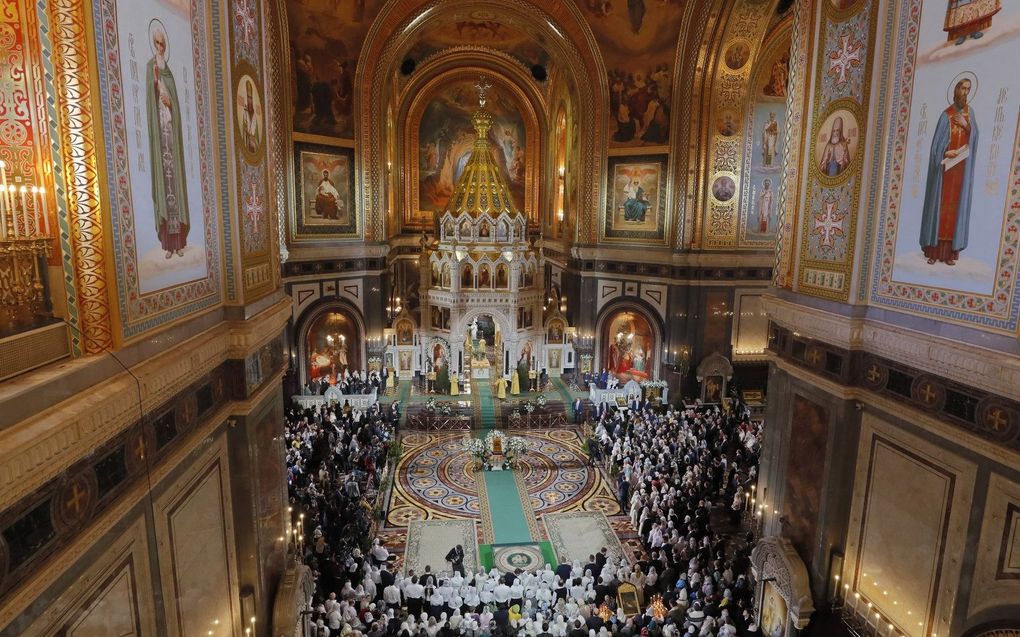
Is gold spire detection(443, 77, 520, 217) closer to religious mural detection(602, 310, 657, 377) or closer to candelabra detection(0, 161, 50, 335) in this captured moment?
religious mural detection(602, 310, 657, 377)

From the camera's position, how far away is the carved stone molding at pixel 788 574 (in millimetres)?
9070

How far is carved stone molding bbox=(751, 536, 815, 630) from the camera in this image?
907 centimetres

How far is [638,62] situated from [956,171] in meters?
16.0

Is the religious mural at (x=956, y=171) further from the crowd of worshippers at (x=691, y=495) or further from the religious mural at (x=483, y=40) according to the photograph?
the religious mural at (x=483, y=40)

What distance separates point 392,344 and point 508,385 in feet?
16.1

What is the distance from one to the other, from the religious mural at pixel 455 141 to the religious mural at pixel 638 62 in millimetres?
11049

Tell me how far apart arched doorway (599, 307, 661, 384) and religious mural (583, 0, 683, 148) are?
647 cm

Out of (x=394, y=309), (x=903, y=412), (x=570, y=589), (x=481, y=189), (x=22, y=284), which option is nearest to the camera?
(x=22, y=284)

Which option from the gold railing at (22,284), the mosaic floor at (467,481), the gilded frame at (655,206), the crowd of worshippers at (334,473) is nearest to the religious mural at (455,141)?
the gilded frame at (655,206)

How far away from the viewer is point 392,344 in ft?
79.6

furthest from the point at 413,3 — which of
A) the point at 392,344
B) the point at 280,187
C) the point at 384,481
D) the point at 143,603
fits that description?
the point at 143,603

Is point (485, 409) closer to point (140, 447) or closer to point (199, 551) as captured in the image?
point (199, 551)

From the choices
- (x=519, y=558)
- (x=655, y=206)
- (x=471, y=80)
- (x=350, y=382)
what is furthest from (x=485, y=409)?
(x=471, y=80)

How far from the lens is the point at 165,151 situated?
5.86m
